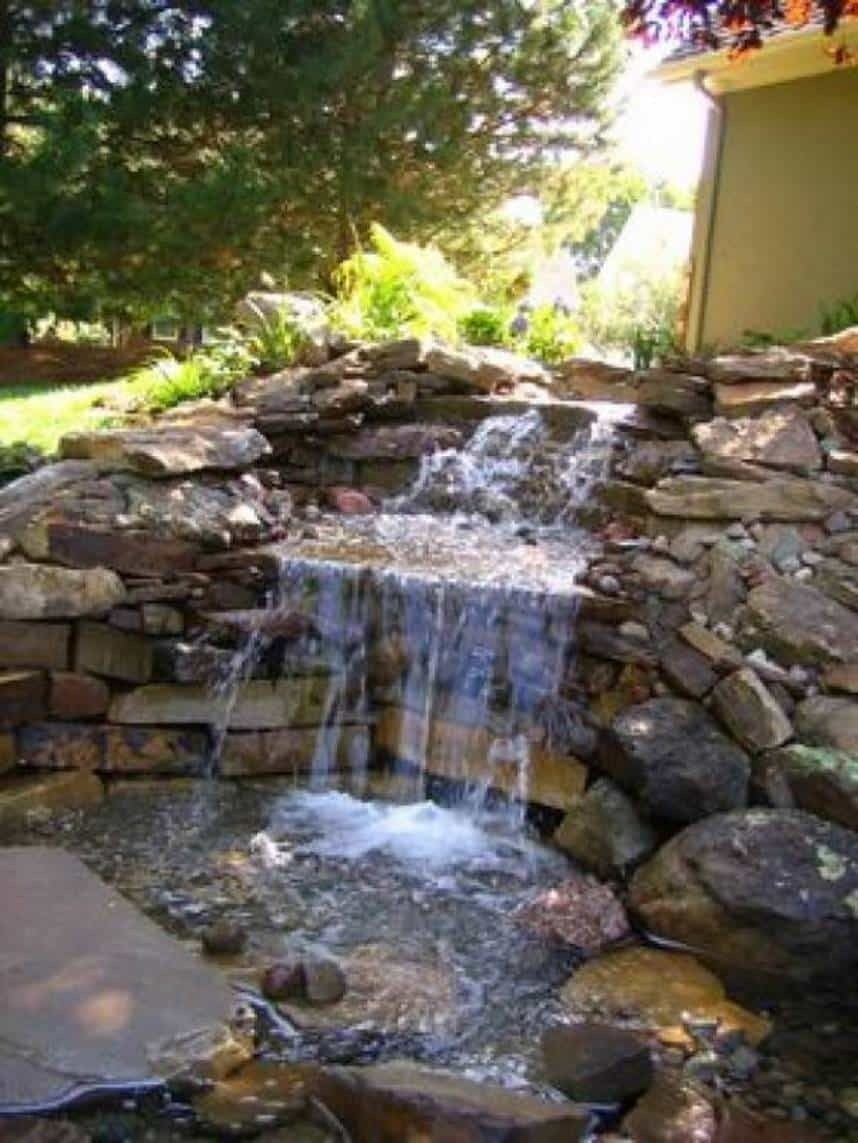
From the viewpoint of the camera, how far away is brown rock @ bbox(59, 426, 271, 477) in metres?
5.88

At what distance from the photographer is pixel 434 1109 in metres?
2.75

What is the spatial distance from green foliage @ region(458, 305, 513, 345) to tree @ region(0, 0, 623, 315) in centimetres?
308

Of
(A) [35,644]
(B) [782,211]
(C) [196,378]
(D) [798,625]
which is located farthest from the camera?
(B) [782,211]

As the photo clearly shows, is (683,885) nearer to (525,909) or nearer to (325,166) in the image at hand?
(525,909)

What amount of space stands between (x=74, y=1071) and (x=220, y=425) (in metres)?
4.19

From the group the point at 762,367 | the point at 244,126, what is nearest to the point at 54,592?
the point at 762,367

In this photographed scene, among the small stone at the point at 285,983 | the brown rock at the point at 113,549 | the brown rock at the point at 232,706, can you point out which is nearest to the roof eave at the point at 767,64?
the brown rock at the point at 113,549

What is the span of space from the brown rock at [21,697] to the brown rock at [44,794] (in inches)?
9.2

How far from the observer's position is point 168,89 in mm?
12219

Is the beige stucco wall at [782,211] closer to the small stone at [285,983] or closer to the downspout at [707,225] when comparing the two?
the downspout at [707,225]

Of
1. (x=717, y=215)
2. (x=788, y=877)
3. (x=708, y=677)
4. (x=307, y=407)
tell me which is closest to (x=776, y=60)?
(x=717, y=215)

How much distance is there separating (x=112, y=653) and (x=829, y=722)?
282 cm

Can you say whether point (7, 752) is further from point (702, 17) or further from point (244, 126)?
point (244, 126)

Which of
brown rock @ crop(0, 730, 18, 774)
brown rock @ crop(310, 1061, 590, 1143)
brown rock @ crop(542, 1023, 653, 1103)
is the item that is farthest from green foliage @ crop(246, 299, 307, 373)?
brown rock @ crop(310, 1061, 590, 1143)
